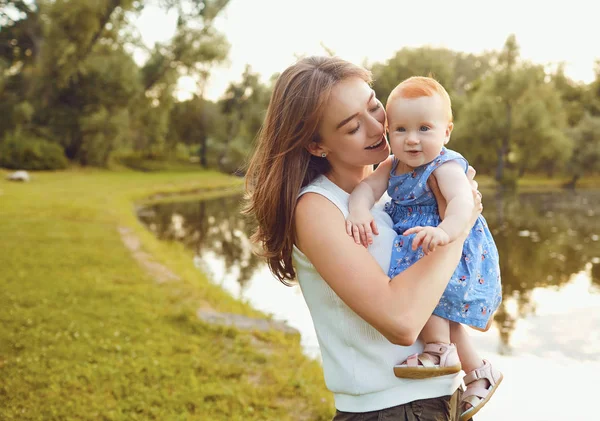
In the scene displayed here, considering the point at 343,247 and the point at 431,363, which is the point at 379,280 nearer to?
the point at 343,247

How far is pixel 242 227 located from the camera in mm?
14648

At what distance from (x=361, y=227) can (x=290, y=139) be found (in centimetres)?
38

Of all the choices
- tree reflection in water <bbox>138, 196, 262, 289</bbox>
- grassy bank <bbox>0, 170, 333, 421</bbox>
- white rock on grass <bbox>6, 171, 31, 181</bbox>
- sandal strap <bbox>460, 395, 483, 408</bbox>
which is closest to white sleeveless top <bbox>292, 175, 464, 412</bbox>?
sandal strap <bbox>460, 395, 483, 408</bbox>

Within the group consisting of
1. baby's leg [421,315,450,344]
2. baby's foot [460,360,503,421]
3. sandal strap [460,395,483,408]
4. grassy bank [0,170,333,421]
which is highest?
baby's leg [421,315,450,344]

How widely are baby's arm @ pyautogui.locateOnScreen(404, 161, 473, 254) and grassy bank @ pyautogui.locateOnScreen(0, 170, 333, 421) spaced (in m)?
2.71

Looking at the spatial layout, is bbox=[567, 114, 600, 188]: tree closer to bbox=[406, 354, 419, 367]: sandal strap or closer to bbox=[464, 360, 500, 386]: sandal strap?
bbox=[464, 360, 500, 386]: sandal strap

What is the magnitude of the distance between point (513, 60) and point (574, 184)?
6.91 m

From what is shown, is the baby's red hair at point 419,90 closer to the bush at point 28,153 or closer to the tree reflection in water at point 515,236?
the tree reflection in water at point 515,236

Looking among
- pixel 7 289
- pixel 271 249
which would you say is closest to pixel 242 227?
pixel 7 289

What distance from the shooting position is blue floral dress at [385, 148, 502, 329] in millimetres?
1702

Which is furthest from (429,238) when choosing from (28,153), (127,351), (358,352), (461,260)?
(28,153)

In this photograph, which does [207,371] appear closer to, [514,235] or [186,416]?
[186,416]

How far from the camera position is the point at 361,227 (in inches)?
63.7

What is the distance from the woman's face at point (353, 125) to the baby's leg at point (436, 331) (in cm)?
54
